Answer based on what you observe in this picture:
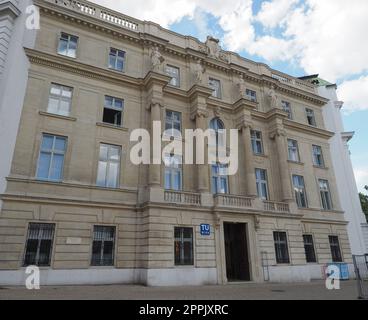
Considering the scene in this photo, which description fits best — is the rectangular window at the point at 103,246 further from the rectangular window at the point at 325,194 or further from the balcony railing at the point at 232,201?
the rectangular window at the point at 325,194

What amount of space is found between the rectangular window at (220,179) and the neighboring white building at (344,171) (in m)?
13.3

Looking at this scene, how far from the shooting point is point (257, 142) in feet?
78.4

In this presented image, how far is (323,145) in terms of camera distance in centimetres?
2767

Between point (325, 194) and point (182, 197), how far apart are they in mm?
15830

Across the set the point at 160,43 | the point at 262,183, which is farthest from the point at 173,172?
the point at 160,43

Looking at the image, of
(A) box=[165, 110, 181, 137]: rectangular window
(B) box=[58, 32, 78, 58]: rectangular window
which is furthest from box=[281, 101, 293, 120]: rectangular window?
(B) box=[58, 32, 78, 58]: rectangular window

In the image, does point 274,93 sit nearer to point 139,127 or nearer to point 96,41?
point 139,127

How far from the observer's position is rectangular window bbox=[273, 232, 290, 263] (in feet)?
63.8

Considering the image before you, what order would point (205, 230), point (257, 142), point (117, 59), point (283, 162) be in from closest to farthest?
point (205, 230), point (117, 59), point (283, 162), point (257, 142)

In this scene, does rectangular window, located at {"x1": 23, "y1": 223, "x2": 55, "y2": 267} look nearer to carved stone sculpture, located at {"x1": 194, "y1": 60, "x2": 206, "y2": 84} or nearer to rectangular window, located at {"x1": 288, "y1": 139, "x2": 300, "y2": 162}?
carved stone sculpture, located at {"x1": 194, "y1": 60, "x2": 206, "y2": 84}

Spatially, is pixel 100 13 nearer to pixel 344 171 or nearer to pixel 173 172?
pixel 173 172

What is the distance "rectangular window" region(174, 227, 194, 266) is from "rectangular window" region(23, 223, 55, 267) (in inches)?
269

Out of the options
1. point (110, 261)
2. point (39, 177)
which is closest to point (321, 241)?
point (110, 261)
